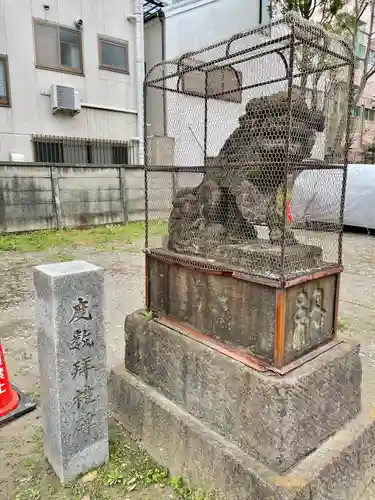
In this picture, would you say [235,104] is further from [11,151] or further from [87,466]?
[11,151]

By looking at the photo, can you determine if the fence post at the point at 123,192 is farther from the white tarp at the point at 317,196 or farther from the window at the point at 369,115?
the window at the point at 369,115

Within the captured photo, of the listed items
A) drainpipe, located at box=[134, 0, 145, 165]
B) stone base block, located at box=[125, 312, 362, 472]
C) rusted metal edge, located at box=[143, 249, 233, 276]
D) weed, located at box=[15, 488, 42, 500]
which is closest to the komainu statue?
rusted metal edge, located at box=[143, 249, 233, 276]

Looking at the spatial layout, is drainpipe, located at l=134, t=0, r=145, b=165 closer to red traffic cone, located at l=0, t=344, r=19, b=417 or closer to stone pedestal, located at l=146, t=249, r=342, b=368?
red traffic cone, located at l=0, t=344, r=19, b=417

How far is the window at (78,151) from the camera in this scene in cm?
1188

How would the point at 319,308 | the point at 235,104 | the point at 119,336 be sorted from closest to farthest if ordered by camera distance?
the point at 319,308 → the point at 235,104 → the point at 119,336

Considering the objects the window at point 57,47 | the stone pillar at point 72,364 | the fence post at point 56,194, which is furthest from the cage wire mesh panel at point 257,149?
the window at point 57,47

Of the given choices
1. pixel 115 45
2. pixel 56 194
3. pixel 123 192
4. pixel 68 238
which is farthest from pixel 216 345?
pixel 115 45

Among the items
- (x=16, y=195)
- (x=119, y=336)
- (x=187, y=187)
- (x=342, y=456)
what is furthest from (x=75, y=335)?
(x=16, y=195)

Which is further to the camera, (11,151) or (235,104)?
(11,151)

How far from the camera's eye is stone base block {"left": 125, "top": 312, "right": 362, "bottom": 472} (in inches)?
81.2

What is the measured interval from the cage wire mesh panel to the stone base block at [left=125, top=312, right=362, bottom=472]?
0.57 metres

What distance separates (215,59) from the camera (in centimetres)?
249

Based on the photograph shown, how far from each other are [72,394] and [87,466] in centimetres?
54

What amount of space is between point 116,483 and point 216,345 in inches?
43.4
